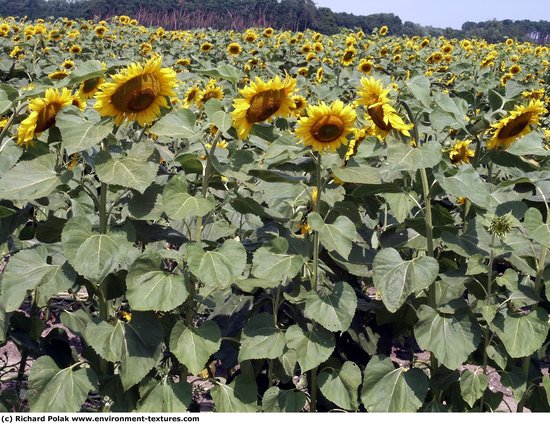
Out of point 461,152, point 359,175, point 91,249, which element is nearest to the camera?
point 91,249

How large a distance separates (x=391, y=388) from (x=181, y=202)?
95cm

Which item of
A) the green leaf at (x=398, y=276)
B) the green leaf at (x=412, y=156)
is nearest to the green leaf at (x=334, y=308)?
the green leaf at (x=398, y=276)

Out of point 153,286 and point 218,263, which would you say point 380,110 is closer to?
point 218,263

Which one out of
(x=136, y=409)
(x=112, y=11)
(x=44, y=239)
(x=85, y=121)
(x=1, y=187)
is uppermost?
(x=85, y=121)

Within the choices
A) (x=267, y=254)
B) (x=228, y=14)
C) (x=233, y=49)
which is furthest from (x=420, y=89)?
(x=228, y=14)

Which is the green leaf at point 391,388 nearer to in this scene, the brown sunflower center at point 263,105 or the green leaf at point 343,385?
the green leaf at point 343,385

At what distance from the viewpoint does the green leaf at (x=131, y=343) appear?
224 centimetres

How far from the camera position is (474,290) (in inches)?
98.3

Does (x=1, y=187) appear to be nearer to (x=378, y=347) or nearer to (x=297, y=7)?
(x=378, y=347)

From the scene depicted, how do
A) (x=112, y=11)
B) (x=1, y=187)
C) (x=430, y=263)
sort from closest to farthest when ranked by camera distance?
1. (x=1, y=187)
2. (x=430, y=263)
3. (x=112, y=11)

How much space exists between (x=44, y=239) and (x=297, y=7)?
31.4 m

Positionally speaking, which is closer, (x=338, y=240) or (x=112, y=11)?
(x=338, y=240)

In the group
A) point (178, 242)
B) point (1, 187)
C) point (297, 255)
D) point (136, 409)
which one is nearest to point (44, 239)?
point (1, 187)

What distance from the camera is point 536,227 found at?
2.32m
